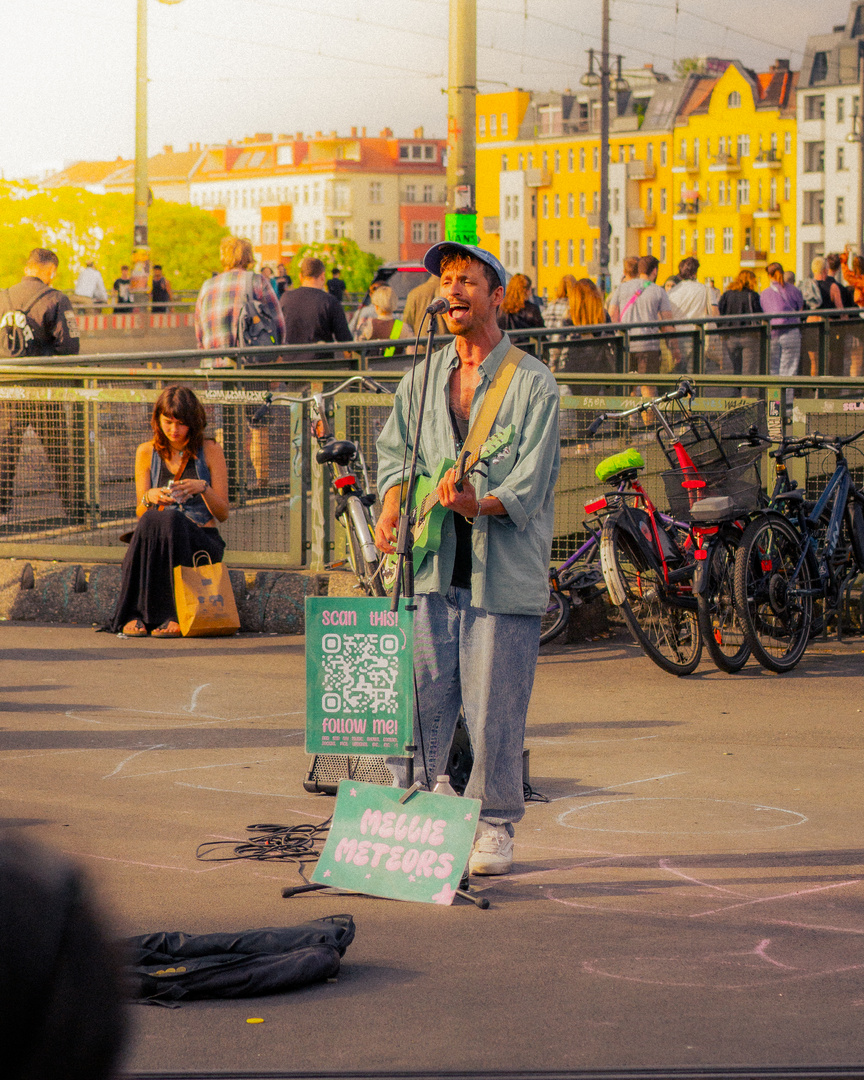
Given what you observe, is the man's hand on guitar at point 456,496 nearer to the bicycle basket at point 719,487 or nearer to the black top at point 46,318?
the bicycle basket at point 719,487

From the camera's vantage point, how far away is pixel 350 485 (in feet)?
28.5

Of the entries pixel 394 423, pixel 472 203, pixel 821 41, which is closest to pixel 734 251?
pixel 821 41

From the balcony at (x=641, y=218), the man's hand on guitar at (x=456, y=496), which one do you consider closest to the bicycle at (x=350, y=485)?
the man's hand on guitar at (x=456, y=496)

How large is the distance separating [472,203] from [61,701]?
7135 millimetres

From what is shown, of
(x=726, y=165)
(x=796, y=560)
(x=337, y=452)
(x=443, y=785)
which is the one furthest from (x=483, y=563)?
(x=726, y=165)

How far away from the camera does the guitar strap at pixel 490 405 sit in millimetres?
5012

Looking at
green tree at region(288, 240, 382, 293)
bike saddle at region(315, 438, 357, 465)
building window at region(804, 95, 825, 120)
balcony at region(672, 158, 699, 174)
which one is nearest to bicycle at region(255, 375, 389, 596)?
bike saddle at region(315, 438, 357, 465)

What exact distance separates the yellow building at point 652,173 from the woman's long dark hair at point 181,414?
94.9m

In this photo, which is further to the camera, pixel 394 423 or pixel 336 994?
pixel 394 423

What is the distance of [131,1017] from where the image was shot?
160 centimetres

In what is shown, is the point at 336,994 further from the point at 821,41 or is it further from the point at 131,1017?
the point at 821,41

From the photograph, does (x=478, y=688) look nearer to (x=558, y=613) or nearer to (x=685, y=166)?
(x=558, y=613)

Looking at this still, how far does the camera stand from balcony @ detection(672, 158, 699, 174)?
377 ft

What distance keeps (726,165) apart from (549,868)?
111038 millimetres
